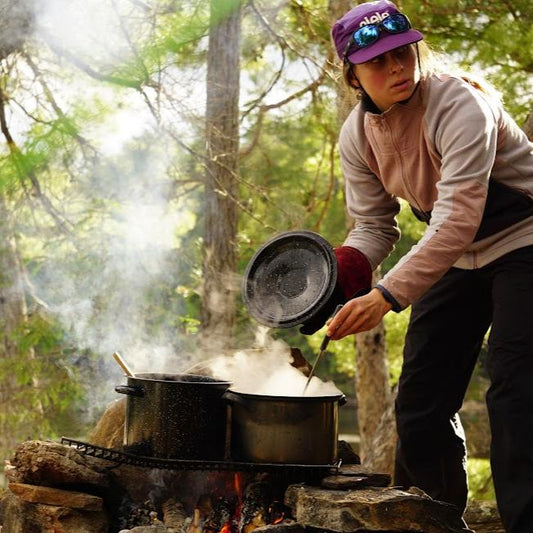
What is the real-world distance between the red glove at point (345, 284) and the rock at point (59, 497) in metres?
1.01

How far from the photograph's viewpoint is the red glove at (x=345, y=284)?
285 cm

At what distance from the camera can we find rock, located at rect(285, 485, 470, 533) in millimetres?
2633

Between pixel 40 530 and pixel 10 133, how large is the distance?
4841 mm

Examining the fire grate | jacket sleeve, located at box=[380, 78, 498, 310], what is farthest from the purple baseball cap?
the fire grate

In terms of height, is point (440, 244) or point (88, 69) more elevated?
point (88, 69)

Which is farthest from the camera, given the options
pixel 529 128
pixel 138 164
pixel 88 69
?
pixel 138 164

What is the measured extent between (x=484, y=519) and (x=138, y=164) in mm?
5019

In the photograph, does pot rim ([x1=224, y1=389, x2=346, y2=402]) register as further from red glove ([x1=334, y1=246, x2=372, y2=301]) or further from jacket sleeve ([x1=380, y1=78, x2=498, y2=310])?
jacket sleeve ([x1=380, y1=78, x2=498, y2=310])

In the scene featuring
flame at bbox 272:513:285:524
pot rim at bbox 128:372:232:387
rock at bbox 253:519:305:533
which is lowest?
flame at bbox 272:513:285:524

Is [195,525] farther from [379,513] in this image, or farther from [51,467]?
[379,513]

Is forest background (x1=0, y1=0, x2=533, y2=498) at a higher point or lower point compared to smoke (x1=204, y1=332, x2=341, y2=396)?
higher

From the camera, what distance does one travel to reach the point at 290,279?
3.01 meters

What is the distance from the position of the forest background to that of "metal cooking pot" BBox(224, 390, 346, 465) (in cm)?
274

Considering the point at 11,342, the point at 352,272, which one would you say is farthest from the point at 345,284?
the point at 11,342
